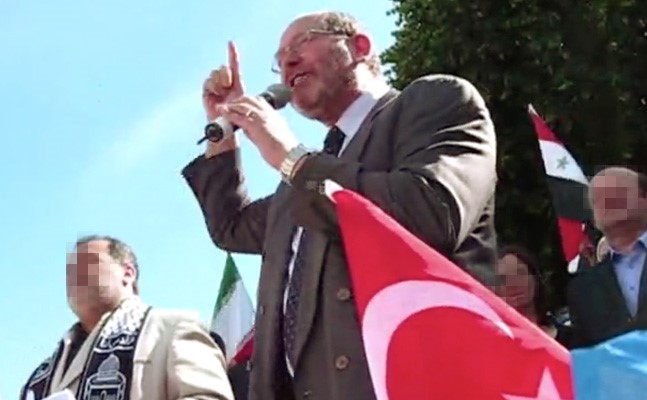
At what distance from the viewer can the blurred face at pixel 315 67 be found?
3.53m

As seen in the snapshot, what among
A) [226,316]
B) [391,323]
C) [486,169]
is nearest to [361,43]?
[486,169]

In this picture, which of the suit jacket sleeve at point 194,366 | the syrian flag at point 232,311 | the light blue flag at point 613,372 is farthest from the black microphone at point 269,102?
the syrian flag at point 232,311

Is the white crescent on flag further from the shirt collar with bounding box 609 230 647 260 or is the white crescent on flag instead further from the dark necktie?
the shirt collar with bounding box 609 230 647 260

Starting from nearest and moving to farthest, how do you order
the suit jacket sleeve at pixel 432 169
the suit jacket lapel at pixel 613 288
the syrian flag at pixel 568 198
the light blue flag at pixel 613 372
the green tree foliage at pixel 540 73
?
the light blue flag at pixel 613 372 < the suit jacket sleeve at pixel 432 169 < the suit jacket lapel at pixel 613 288 < the syrian flag at pixel 568 198 < the green tree foliage at pixel 540 73

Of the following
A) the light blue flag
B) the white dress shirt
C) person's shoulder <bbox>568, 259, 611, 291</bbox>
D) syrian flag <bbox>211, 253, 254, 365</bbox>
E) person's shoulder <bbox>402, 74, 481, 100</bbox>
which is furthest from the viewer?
syrian flag <bbox>211, 253, 254, 365</bbox>

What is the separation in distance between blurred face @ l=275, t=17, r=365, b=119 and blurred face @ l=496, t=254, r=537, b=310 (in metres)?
1.51

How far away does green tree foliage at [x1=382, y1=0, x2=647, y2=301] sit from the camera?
13.5 metres

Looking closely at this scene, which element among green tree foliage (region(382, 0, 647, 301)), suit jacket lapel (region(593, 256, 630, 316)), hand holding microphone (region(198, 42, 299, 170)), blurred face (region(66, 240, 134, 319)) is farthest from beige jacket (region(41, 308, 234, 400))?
green tree foliage (region(382, 0, 647, 301))

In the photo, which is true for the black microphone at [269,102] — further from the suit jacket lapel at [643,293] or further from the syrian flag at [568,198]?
the syrian flag at [568,198]

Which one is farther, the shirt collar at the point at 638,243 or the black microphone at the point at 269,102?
the shirt collar at the point at 638,243

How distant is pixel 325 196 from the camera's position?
304cm

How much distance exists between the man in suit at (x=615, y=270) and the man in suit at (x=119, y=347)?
53.0 inches

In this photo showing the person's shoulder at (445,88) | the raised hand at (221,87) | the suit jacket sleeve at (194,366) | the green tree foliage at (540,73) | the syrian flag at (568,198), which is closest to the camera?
the person's shoulder at (445,88)

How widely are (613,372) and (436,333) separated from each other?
1.16ft
